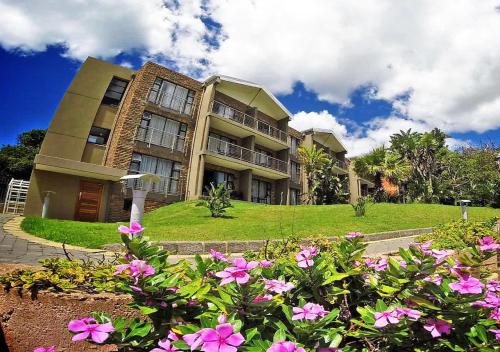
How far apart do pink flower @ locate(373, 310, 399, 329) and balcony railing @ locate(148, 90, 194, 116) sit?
22.5 meters

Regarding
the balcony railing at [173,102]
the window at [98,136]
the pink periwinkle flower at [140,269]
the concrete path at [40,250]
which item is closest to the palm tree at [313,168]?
the balcony railing at [173,102]

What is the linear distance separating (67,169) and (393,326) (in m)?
18.0

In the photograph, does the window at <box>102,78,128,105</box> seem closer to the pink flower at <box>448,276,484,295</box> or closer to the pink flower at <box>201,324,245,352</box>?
the pink flower at <box>201,324,245,352</box>

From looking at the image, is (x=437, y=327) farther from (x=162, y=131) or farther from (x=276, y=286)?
(x=162, y=131)

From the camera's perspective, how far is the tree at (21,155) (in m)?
30.9

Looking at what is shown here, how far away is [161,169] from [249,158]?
22.8 ft

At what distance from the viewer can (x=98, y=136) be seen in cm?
2138

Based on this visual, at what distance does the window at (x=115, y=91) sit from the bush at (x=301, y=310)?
23571 mm

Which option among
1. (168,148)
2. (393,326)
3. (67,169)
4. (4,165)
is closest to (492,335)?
(393,326)

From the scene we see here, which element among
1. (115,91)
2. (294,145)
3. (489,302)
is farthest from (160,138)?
(489,302)

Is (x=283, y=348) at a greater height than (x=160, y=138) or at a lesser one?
lesser

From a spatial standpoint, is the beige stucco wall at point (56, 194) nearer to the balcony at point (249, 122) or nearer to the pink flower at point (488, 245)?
the balcony at point (249, 122)

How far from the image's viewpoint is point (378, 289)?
1681 mm

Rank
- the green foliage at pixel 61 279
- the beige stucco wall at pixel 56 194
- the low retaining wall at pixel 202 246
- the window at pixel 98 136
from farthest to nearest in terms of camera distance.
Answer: the window at pixel 98 136 < the beige stucco wall at pixel 56 194 < the low retaining wall at pixel 202 246 < the green foliage at pixel 61 279
